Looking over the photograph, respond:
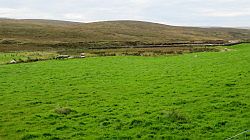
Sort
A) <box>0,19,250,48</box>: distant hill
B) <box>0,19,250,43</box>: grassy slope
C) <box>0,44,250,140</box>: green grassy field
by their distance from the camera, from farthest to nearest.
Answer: <box>0,19,250,43</box>: grassy slope < <box>0,19,250,48</box>: distant hill < <box>0,44,250,140</box>: green grassy field

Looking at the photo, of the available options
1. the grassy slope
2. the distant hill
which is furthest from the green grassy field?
the grassy slope

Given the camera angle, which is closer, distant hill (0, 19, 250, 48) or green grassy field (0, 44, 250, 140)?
green grassy field (0, 44, 250, 140)

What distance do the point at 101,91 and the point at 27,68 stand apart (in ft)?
45.8

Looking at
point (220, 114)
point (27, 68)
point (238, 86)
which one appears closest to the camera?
point (220, 114)

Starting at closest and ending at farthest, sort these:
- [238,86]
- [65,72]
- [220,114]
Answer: [220,114], [238,86], [65,72]

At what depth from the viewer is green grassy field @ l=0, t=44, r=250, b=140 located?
48.6ft

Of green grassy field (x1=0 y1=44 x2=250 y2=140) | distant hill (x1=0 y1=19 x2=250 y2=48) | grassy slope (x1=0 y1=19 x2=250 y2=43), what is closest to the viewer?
green grassy field (x1=0 y1=44 x2=250 y2=140)

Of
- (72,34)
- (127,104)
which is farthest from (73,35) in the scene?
(127,104)

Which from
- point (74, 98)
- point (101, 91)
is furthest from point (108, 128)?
point (101, 91)

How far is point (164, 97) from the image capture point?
20641 mm

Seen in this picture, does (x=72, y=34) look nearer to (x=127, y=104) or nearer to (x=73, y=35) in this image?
(x=73, y=35)

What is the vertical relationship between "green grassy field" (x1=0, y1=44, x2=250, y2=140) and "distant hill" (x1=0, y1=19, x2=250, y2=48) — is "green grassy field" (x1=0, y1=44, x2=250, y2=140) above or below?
below

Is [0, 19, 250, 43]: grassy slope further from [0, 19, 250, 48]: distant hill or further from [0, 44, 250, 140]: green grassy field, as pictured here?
[0, 44, 250, 140]: green grassy field

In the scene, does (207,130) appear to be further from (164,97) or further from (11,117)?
(11,117)
